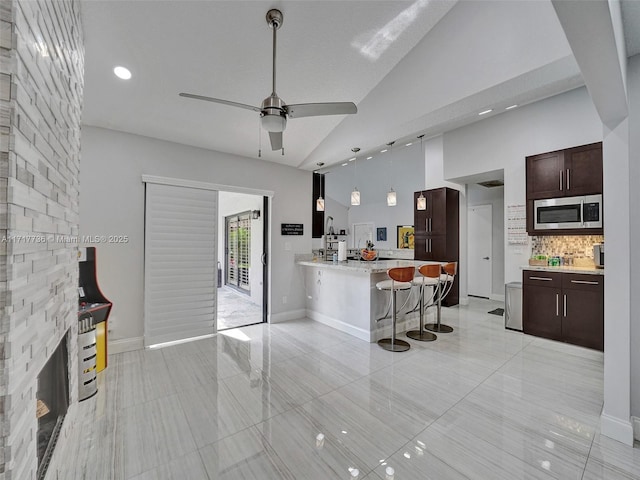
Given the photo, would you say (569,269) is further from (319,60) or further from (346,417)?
(319,60)

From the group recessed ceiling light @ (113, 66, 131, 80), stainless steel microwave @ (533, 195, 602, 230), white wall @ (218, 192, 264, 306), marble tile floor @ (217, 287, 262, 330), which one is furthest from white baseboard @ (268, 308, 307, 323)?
stainless steel microwave @ (533, 195, 602, 230)

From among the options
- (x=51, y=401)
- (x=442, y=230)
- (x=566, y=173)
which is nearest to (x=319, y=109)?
(x=51, y=401)

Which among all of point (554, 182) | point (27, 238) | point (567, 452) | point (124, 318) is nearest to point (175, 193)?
point (124, 318)

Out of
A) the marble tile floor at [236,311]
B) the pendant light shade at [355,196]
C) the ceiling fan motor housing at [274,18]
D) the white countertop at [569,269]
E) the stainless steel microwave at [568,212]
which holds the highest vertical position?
the ceiling fan motor housing at [274,18]

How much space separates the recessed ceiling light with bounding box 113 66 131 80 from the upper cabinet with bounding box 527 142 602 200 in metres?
4.95

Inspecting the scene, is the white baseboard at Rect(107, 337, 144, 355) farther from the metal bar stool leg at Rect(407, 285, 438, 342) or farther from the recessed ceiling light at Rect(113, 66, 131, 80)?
the metal bar stool leg at Rect(407, 285, 438, 342)

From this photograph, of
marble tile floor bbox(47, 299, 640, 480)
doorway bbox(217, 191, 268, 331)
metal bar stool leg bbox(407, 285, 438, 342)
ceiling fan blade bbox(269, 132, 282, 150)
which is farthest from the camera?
doorway bbox(217, 191, 268, 331)

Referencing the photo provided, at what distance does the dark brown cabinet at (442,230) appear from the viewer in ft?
18.3

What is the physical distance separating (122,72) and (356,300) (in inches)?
139

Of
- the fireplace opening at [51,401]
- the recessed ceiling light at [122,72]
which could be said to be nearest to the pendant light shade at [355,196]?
the recessed ceiling light at [122,72]

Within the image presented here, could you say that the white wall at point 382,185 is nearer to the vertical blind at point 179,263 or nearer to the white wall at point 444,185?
the white wall at point 444,185

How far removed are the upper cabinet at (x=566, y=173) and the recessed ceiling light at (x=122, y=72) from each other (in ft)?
16.2

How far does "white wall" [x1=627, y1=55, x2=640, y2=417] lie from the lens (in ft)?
6.17

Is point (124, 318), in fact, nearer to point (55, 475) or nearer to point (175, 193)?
point (175, 193)
